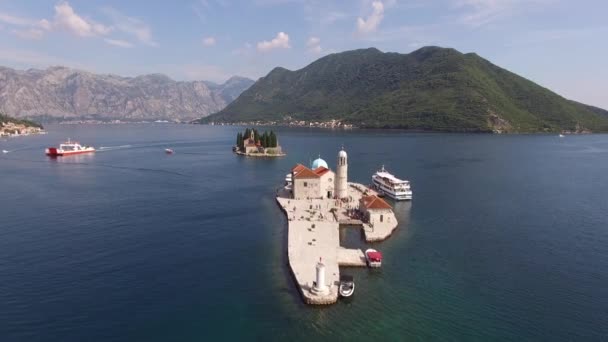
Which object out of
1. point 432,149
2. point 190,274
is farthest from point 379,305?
point 432,149

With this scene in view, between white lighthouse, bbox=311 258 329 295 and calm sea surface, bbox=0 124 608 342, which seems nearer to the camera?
calm sea surface, bbox=0 124 608 342

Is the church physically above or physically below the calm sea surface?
above

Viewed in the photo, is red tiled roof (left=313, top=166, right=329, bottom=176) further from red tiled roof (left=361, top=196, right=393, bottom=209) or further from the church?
red tiled roof (left=361, top=196, right=393, bottom=209)

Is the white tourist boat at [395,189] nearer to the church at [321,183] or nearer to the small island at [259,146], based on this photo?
the church at [321,183]

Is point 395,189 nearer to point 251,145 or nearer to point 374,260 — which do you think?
point 374,260

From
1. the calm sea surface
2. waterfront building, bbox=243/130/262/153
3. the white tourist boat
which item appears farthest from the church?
waterfront building, bbox=243/130/262/153

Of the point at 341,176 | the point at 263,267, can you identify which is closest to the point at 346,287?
the point at 263,267

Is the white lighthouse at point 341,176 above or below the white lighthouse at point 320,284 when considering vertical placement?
above

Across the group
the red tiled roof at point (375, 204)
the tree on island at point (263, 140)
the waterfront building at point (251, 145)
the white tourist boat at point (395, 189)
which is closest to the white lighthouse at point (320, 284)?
the red tiled roof at point (375, 204)
